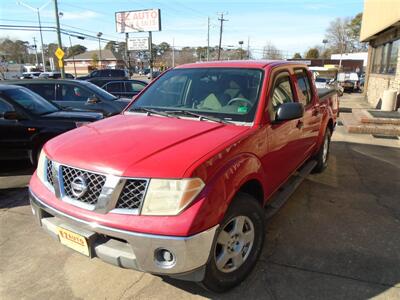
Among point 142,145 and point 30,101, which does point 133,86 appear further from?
point 142,145

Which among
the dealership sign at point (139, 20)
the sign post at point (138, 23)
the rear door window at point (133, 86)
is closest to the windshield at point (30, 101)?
the rear door window at point (133, 86)

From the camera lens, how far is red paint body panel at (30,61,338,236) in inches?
89.0

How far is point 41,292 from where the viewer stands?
112 inches

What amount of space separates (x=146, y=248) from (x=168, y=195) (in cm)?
37

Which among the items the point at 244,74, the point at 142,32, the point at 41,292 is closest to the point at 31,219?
the point at 41,292

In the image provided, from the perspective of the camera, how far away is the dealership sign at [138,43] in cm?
3886

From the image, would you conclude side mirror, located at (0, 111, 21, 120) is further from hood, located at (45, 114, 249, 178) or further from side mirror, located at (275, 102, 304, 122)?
side mirror, located at (275, 102, 304, 122)

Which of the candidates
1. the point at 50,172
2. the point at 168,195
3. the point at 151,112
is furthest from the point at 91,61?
the point at 168,195

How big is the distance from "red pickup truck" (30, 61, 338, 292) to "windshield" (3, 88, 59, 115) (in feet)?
10.3

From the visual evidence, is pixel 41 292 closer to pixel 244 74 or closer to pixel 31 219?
pixel 31 219

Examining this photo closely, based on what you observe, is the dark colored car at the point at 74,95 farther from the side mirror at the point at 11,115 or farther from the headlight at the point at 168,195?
the headlight at the point at 168,195

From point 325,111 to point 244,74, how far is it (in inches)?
99.6

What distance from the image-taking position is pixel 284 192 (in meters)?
3.93

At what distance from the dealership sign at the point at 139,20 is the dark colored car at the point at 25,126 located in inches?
1339
